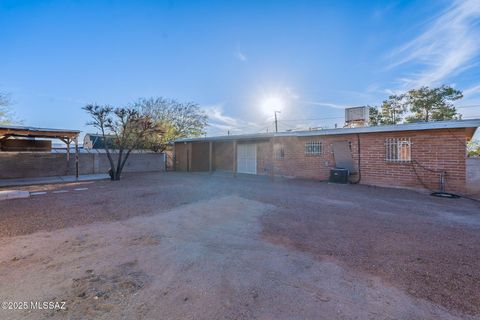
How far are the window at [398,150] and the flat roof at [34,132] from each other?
1376 centimetres

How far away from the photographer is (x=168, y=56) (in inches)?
436

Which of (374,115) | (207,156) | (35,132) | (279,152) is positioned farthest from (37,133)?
(374,115)

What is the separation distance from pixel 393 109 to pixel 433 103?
9.16 ft

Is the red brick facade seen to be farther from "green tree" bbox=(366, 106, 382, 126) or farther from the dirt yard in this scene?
"green tree" bbox=(366, 106, 382, 126)

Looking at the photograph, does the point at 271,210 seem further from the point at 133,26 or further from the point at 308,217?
the point at 133,26

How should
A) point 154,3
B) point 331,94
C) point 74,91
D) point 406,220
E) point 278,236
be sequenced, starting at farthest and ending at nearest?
point 331,94
point 74,91
point 154,3
point 406,220
point 278,236

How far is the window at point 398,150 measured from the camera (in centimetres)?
807

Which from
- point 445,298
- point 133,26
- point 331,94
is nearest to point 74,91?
point 133,26

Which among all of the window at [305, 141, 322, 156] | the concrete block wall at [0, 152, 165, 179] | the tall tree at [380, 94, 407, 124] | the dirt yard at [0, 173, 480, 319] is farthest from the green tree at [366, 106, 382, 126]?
the concrete block wall at [0, 152, 165, 179]

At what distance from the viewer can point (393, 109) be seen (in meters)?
19.3

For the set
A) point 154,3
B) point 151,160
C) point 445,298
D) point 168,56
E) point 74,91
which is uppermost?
point 154,3

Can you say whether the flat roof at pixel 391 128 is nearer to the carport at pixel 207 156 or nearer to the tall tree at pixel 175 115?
the carport at pixel 207 156

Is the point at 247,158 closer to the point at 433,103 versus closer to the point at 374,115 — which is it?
the point at 374,115

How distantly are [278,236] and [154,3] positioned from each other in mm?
9501
